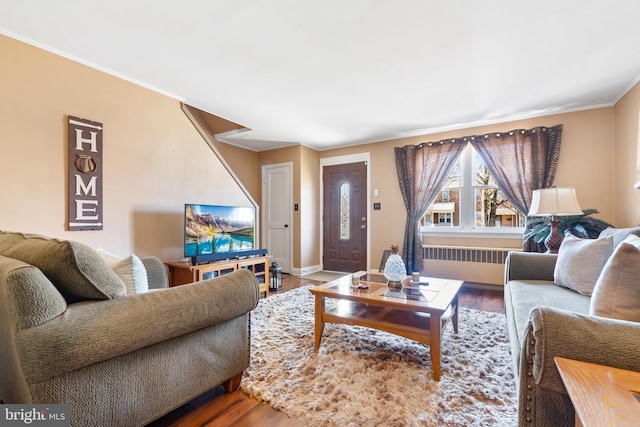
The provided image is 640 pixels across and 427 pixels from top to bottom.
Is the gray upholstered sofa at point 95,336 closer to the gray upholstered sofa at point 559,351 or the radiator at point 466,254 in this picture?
the gray upholstered sofa at point 559,351

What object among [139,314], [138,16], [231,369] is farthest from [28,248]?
[138,16]

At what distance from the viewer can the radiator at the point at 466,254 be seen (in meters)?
3.76

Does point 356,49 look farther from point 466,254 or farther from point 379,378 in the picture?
point 466,254

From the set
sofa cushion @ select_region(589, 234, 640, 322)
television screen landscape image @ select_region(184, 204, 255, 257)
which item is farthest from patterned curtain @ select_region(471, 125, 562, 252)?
television screen landscape image @ select_region(184, 204, 255, 257)

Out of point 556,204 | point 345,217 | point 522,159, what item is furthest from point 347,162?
point 556,204

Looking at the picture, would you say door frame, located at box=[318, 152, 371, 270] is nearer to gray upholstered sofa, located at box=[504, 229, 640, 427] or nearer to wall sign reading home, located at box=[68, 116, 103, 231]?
wall sign reading home, located at box=[68, 116, 103, 231]

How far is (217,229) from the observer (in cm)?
322

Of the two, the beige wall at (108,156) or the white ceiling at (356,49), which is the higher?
the white ceiling at (356,49)

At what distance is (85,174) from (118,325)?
6.81 ft

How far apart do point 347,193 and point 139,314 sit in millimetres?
4143

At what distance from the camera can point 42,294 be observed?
3.14 feet

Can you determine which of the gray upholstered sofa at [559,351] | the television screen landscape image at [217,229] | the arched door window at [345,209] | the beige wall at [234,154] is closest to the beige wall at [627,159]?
the gray upholstered sofa at [559,351]

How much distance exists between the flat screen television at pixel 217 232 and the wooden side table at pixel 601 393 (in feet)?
9.26

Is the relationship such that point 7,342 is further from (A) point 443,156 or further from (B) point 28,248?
(A) point 443,156
